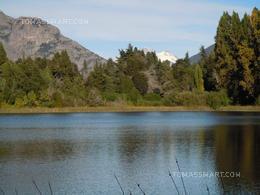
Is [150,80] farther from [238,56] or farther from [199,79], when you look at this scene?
[238,56]

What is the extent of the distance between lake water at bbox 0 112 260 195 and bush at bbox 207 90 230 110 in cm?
3941

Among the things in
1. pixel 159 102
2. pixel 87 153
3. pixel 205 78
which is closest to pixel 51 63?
pixel 159 102

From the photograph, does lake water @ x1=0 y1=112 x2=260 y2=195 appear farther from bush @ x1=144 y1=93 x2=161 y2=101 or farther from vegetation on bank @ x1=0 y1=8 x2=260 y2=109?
bush @ x1=144 y1=93 x2=161 y2=101

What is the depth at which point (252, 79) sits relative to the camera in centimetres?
7562

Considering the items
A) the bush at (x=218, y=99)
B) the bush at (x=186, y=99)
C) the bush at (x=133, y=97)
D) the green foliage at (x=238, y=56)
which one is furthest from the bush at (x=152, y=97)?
the green foliage at (x=238, y=56)

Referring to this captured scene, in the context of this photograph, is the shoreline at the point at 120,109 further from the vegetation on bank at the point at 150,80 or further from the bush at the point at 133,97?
the bush at the point at 133,97

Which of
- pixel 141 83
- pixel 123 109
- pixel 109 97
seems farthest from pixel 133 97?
pixel 141 83

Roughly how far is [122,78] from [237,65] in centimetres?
2326

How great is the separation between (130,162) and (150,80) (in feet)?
246

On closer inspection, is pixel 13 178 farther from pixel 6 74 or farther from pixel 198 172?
pixel 6 74

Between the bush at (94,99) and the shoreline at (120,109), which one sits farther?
the bush at (94,99)

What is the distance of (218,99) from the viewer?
81.4 meters

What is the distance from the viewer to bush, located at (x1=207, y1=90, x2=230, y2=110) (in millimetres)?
80938

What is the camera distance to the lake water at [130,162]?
19.5 meters
